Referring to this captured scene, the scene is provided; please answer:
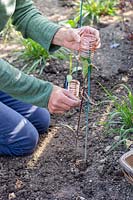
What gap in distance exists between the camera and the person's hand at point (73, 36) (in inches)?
85.5

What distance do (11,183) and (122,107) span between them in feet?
2.29

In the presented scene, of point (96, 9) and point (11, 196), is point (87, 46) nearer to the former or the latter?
point (11, 196)

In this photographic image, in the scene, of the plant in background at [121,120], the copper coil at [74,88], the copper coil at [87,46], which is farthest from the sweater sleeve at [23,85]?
the plant in background at [121,120]

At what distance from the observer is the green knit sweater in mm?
1976

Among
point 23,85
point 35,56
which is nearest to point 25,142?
point 23,85

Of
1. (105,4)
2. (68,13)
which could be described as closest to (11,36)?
(68,13)

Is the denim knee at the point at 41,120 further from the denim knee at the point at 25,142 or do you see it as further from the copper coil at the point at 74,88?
the copper coil at the point at 74,88

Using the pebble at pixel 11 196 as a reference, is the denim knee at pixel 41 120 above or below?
above

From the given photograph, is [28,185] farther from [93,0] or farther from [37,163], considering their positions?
[93,0]

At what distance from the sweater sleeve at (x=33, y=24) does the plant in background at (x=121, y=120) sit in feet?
1.66

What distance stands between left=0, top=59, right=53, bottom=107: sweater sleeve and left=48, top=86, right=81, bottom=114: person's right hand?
0.02 m

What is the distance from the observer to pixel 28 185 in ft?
7.63

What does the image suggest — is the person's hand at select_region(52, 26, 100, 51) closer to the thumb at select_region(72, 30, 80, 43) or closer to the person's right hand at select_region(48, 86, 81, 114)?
the thumb at select_region(72, 30, 80, 43)

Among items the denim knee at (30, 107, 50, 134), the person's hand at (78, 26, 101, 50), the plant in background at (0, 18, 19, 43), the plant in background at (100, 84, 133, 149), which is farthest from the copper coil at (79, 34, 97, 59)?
the plant in background at (0, 18, 19, 43)
